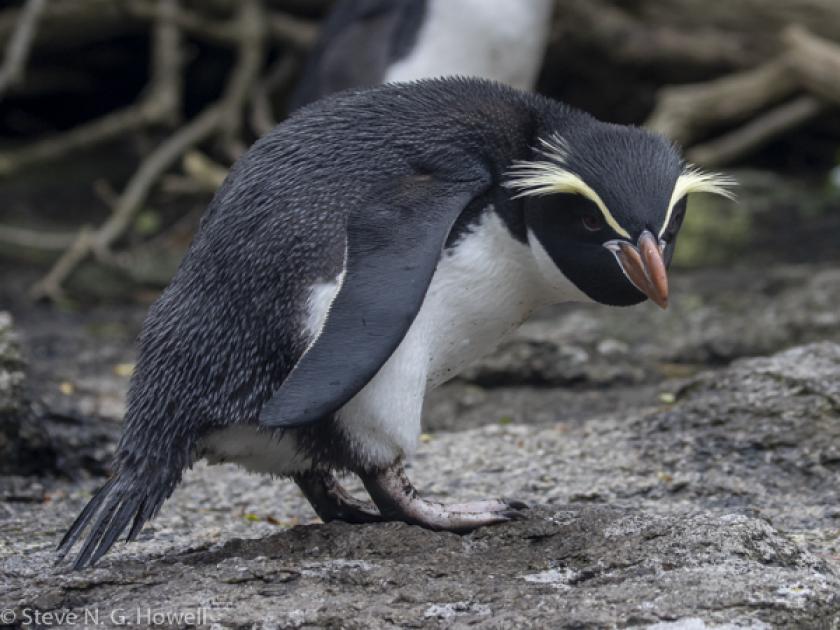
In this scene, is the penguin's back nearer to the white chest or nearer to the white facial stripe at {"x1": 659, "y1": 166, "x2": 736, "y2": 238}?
the white chest

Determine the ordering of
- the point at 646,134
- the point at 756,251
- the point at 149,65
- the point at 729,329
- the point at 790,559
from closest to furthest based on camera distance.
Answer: the point at 790,559
the point at 646,134
the point at 729,329
the point at 756,251
the point at 149,65

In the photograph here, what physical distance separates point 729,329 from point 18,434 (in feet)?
8.41

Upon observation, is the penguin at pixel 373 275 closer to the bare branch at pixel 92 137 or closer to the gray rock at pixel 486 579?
the gray rock at pixel 486 579

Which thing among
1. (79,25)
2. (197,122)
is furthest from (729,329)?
(79,25)

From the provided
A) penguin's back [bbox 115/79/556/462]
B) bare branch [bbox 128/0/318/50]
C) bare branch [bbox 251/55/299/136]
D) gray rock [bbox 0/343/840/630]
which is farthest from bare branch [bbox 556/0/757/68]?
penguin's back [bbox 115/79/556/462]

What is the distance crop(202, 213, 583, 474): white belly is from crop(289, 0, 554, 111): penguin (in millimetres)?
3071

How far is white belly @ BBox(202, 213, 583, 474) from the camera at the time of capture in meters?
2.52

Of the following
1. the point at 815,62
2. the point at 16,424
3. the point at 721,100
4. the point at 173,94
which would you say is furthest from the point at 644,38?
the point at 16,424

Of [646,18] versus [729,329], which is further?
[646,18]

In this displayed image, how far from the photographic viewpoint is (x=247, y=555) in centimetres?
257

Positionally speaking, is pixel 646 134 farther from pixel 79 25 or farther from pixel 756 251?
pixel 79 25

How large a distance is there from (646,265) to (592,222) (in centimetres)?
16

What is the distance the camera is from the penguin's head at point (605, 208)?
8.36ft

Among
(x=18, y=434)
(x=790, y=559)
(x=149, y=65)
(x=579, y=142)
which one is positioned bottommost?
(x=790, y=559)
